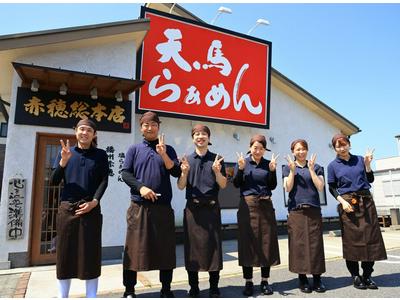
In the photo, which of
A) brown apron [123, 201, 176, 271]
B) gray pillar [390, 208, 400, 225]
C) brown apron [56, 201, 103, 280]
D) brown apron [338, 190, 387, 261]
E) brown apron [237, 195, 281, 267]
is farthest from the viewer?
gray pillar [390, 208, 400, 225]

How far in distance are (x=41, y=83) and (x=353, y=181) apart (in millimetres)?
5825

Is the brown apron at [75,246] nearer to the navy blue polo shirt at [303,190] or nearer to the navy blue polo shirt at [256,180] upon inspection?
the navy blue polo shirt at [256,180]

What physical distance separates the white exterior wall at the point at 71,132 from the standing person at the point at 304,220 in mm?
3737

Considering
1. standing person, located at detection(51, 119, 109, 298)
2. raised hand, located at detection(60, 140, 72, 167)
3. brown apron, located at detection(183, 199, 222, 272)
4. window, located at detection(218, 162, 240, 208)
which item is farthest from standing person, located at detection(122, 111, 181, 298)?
window, located at detection(218, 162, 240, 208)

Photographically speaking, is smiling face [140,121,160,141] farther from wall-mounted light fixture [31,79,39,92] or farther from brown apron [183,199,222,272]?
wall-mounted light fixture [31,79,39,92]

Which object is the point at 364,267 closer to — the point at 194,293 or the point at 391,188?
the point at 194,293

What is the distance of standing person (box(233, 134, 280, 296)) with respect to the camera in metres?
3.98

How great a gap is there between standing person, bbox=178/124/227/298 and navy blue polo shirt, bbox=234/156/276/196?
0.39 meters

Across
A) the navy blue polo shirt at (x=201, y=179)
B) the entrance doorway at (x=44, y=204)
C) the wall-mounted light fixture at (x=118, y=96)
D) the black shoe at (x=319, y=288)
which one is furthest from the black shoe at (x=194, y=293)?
the wall-mounted light fixture at (x=118, y=96)

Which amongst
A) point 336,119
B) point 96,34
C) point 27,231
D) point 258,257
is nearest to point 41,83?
point 96,34

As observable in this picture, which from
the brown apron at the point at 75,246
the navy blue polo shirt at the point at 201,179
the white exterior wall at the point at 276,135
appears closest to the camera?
the brown apron at the point at 75,246

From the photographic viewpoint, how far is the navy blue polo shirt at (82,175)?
3.33 meters

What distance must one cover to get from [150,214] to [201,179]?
29.9 inches

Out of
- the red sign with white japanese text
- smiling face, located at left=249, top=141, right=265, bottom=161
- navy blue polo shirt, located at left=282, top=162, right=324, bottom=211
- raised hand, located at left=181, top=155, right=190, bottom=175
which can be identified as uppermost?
the red sign with white japanese text
